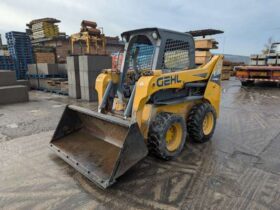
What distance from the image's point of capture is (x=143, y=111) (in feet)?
10.4

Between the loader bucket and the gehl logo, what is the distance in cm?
76

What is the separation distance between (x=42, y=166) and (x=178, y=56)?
2819 millimetres

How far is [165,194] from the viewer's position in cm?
252

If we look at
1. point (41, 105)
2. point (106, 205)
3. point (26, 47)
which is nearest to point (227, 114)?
point (106, 205)

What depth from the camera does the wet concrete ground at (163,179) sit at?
2393 mm

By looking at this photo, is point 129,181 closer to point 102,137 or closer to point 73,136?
point 102,137

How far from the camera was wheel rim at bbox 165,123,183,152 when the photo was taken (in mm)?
3430

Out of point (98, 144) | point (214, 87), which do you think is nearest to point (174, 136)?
point (98, 144)

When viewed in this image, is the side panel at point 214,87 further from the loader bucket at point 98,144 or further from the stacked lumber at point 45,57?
the stacked lumber at point 45,57

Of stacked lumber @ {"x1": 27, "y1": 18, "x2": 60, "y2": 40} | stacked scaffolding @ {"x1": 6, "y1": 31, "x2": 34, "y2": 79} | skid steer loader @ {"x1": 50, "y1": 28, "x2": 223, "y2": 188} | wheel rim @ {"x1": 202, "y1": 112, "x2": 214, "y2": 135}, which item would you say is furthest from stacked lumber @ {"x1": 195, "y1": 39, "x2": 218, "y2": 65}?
stacked lumber @ {"x1": 27, "y1": 18, "x2": 60, "y2": 40}

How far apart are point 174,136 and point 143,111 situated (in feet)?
2.45

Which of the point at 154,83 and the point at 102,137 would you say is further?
the point at 102,137

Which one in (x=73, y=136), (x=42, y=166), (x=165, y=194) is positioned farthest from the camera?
(x=73, y=136)

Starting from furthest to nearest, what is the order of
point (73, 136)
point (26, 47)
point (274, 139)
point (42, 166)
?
point (26, 47)
point (274, 139)
point (73, 136)
point (42, 166)
